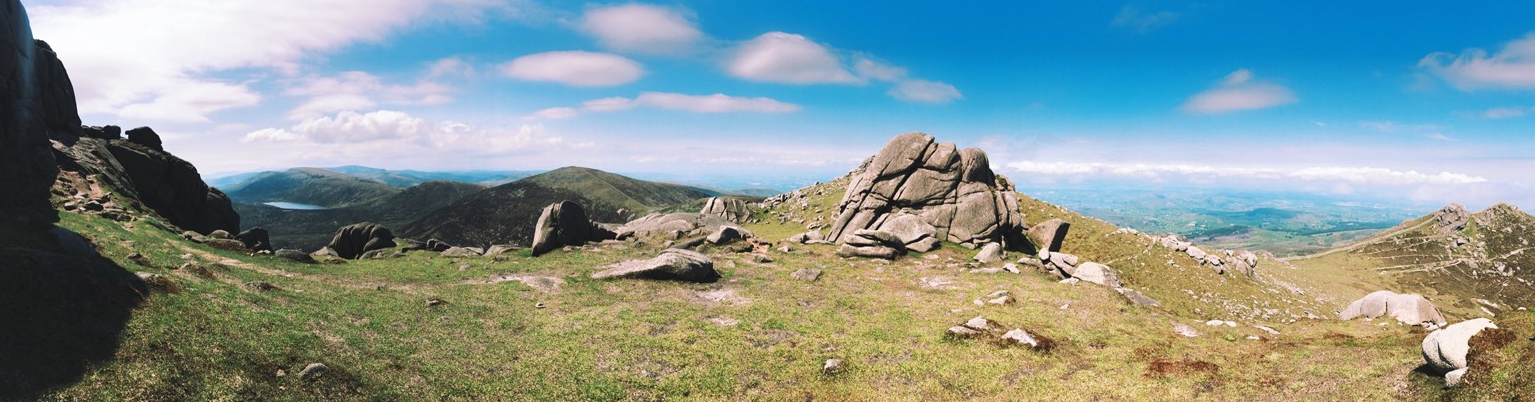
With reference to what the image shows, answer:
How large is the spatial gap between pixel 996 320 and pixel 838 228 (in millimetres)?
34863

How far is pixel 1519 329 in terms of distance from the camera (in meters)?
14.2

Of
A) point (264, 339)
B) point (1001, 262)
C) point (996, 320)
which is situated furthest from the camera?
point (1001, 262)

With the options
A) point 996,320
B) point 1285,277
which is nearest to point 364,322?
point 996,320

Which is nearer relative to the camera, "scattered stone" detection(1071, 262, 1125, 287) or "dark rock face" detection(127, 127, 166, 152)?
"scattered stone" detection(1071, 262, 1125, 287)

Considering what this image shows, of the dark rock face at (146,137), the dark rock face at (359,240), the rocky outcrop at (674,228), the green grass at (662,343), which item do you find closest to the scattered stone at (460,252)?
the green grass at (662,343)

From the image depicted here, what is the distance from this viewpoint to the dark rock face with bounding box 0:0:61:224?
27.8m

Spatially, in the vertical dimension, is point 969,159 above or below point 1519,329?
above

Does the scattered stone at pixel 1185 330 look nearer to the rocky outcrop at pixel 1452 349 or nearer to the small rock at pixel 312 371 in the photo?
the rocky outcrop at pixel 1452 349

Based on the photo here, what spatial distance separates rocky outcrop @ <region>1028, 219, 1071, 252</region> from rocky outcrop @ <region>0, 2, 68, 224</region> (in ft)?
281

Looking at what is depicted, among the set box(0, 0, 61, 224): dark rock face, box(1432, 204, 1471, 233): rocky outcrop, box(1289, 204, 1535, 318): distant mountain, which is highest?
box(0, 0, 61, 224): dark rock face

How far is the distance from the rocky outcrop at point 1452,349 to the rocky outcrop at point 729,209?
265ft

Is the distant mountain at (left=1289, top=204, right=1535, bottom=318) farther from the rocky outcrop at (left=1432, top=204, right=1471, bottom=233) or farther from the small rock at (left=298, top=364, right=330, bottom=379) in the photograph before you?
the small rock at (left=298, top=364, right=330, bottom=379)

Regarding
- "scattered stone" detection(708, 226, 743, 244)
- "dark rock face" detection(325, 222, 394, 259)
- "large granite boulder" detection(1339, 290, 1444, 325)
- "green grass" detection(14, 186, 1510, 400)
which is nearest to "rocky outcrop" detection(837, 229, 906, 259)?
"green grass" detection(14, 186, 1510, 400)

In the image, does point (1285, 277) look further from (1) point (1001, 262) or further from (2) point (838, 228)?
(2) point (838, 228)
